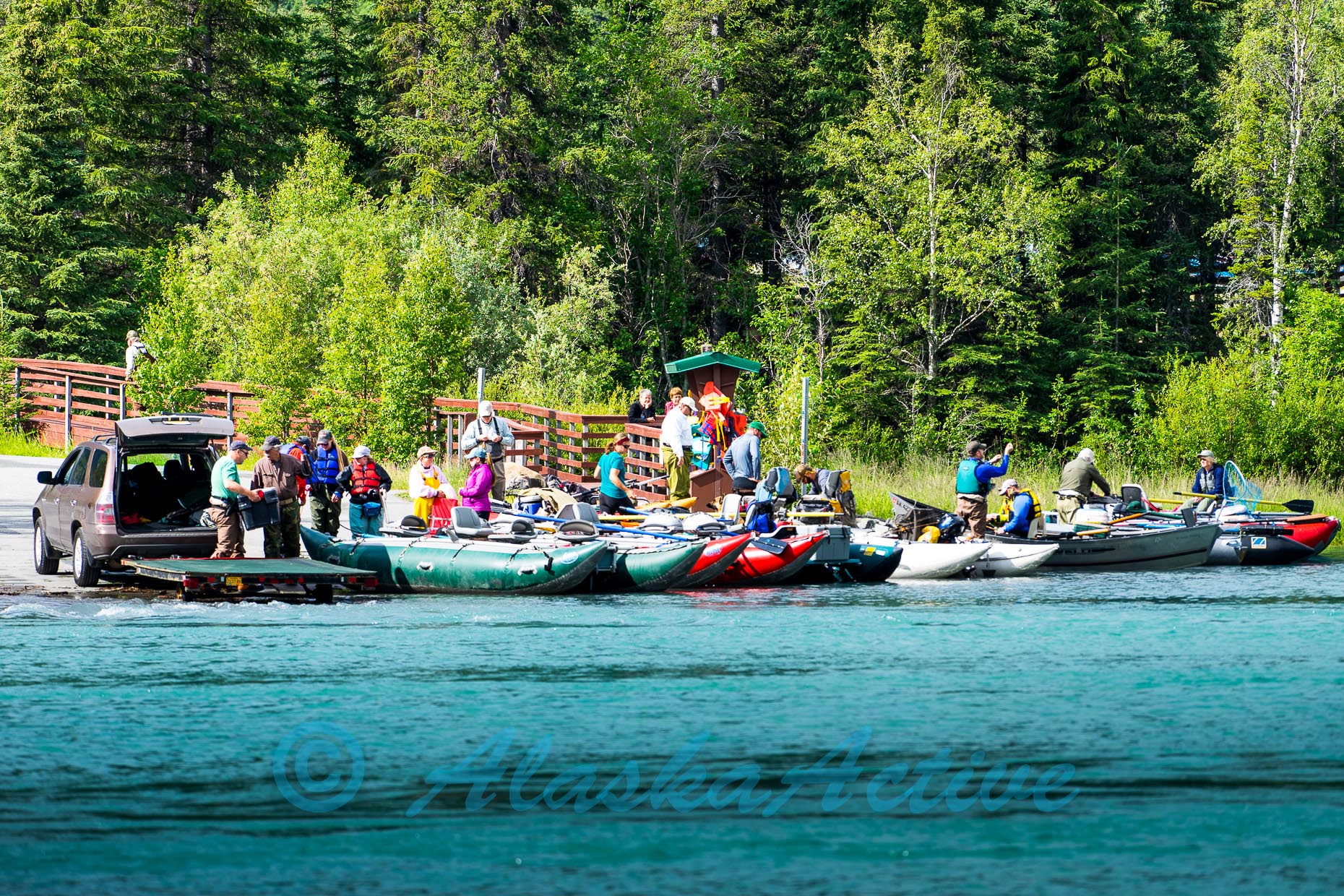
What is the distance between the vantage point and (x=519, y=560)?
68.2 feet

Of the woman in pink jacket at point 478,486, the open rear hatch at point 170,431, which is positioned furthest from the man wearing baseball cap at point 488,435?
the open rear hatch at point 170,431

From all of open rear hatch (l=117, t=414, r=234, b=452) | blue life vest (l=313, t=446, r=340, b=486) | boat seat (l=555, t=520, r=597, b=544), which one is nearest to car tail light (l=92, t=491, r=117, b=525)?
open rear hatch (l=117, t=414, r=234, b=452)

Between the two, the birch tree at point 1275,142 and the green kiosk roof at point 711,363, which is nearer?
the green kiosk roof at point 711,363

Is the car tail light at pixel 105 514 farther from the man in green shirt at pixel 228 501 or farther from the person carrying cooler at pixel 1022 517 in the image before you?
the person carrying cooler at pixel 1022 517

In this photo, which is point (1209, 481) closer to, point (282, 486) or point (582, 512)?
point (582, 512)

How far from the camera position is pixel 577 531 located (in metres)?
21.5

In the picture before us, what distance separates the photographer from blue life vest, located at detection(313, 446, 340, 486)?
21734mm

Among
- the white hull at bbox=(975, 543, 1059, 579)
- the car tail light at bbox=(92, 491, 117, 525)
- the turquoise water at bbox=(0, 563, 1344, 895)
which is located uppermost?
the car tail light at bbox=(92, 491, 117, 525)

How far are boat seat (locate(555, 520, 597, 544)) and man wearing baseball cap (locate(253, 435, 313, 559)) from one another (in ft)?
10.6

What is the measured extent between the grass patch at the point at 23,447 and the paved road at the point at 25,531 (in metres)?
0.63

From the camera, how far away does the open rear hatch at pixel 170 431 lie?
59.1 ft

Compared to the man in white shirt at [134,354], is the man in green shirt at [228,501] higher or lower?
lower

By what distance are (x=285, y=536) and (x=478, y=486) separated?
8.74 feet

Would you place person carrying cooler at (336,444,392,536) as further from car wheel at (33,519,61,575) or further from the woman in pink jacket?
car wheel at (33,519,61,575)
